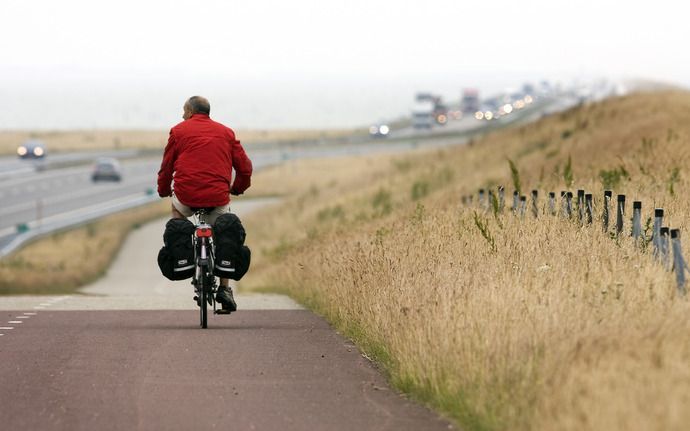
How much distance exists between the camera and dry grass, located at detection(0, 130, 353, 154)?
128 metres

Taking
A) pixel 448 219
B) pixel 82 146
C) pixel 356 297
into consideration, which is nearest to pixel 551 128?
pixel 448 219

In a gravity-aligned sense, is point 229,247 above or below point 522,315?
below

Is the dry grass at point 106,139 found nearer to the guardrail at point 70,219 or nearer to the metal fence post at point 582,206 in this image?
the guardrail at point 70,219

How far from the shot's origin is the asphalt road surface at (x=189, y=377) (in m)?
7.98

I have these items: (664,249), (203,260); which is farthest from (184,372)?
(664,249)

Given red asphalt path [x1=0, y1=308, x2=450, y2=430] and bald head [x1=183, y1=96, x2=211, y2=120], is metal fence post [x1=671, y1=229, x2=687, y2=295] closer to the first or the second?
red asphalt path [x1=0, y1=308, x2=450, y2=430]

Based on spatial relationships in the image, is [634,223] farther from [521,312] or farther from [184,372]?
[184,372]

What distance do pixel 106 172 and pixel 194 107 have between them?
7301 centimetres

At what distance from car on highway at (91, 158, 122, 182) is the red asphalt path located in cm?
7223

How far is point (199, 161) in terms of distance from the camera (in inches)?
500

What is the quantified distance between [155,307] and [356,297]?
4.90 meters

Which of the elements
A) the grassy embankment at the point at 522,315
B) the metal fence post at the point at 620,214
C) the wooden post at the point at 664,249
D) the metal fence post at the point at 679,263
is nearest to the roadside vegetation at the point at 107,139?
the grassy embankment at the point at 522,315

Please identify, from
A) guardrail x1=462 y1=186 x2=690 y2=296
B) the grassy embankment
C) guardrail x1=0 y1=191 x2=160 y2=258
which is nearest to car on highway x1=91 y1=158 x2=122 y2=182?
guardrail x1=0 y1=191 x2=160 y2=258

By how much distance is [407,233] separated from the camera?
50.9 ft
